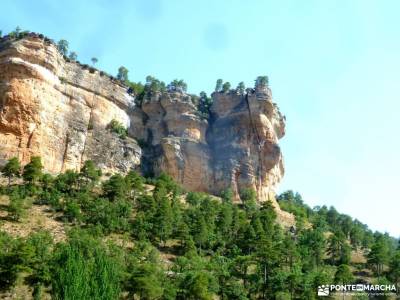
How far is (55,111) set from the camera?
191ft

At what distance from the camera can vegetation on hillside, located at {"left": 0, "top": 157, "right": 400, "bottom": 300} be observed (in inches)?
1320

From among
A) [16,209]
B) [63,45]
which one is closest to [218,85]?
[63,45]

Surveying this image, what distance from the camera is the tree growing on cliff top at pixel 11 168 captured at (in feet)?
157

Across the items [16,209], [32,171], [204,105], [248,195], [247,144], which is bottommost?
[16,209]

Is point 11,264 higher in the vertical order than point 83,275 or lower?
higher

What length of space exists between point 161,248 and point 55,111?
21059mm

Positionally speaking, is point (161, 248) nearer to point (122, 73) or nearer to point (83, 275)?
point (83, 275)

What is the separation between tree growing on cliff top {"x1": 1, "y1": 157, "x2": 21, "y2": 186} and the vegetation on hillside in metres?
0.16

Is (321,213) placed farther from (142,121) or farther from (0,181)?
(0,181)

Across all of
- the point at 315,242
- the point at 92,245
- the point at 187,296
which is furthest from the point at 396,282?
the point at 92,245

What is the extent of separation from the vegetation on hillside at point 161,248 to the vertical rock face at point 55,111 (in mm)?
5183

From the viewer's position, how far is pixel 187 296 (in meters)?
35.4

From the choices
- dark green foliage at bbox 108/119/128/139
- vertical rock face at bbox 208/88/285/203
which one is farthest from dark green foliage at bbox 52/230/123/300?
vertical rock face at bbox 208/88/285/203

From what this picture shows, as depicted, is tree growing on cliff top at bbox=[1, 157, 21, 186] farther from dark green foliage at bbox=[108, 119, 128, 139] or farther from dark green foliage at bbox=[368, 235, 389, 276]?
dark green foliage at bbox=[368, 235, 389, 276]
